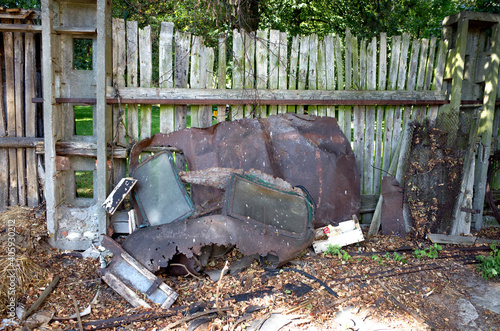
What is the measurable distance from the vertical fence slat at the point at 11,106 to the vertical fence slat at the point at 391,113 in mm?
4983

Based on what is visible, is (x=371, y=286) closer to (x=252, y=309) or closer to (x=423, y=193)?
(x=252, y=309)

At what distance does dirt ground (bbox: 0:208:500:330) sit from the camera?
3.11 metres

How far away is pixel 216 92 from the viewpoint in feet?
15.3

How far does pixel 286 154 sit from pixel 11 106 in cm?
352

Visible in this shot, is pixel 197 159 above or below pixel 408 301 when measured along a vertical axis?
above

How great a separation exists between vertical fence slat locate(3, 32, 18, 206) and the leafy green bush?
5734mm

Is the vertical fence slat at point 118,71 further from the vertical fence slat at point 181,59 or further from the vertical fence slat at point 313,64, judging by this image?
the vertical fence slat at point 313,64

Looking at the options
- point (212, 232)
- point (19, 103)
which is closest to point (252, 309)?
point (212, 232)

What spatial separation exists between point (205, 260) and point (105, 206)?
1.30 meters

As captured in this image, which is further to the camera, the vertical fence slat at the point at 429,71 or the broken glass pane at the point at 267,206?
the vertical fence slat at the point at 429,71

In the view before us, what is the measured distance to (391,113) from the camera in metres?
5.27

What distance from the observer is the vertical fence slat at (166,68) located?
4.53m

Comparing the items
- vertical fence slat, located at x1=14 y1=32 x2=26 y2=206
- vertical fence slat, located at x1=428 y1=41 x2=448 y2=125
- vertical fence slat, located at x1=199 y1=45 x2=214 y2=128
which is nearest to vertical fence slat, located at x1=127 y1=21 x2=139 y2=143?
vertical fence slat, located at x1=199 y1=45 x2=214 y2=128

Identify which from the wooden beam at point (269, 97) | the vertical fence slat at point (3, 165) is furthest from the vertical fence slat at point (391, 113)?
the vertical fence slat at point (3, 165)
